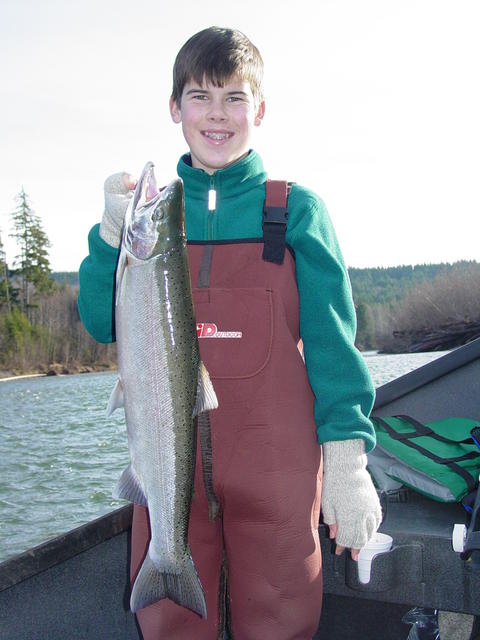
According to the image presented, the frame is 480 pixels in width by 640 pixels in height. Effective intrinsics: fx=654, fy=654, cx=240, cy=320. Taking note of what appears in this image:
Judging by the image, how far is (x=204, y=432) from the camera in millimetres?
2490

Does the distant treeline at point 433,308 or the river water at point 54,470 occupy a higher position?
the distant treeline at point 433,308

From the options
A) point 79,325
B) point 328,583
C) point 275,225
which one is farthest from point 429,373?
point 79,325

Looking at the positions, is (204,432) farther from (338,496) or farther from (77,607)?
(77,607)

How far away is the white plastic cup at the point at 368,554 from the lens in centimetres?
306

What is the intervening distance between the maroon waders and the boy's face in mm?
444

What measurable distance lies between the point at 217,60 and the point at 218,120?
240 mm

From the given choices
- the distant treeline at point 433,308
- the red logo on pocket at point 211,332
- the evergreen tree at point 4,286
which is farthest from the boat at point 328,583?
the evergreen tree at point 4,286

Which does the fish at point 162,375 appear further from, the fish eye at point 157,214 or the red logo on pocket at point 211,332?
the red logo on pocket at point 211,332

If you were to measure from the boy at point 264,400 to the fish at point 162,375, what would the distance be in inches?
7.0

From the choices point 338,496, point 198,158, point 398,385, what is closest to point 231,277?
point 198,158

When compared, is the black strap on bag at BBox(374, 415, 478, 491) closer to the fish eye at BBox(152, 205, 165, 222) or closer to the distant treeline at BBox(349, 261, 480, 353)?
the fish eye at BBox(152, 205, 165, 222)

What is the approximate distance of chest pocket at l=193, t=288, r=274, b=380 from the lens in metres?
2.52

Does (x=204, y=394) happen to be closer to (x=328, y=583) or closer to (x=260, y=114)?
(x=260, y=114)

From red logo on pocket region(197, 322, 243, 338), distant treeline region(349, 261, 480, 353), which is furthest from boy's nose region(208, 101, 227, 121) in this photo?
distant treeline region(349, 261, 480, 353)
